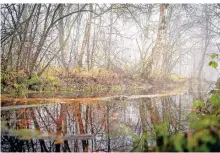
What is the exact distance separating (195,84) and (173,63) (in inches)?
12.4

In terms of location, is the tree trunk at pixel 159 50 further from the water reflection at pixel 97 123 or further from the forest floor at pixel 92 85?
the water reflection at pixel 97 123

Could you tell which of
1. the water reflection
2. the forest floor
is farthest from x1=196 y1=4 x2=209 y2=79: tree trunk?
the water reflection

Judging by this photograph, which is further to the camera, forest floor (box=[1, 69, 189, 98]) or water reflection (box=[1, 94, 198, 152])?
forest floor (box=[1, 69, 189, 98])

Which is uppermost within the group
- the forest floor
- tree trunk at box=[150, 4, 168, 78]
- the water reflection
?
tree trunk at box=[150, 4, 168, 78]

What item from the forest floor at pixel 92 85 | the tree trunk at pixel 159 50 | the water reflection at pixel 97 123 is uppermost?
the tree trunk at pixel 159 50

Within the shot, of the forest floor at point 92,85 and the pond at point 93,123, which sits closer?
the pond at point 93,123

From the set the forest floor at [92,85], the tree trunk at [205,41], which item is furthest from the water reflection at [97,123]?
the tree trunk at [205,41]

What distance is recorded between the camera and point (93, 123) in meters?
2.45

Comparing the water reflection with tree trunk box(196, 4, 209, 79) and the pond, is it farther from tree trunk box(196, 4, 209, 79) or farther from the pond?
tree trunk box(196, 4, 209, 79)

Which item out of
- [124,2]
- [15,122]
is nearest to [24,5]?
[124,2]

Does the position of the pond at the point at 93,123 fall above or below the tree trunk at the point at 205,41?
below

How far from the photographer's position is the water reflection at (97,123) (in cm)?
192

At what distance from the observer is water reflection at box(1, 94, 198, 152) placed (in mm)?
1917

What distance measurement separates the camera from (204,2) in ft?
9.82
